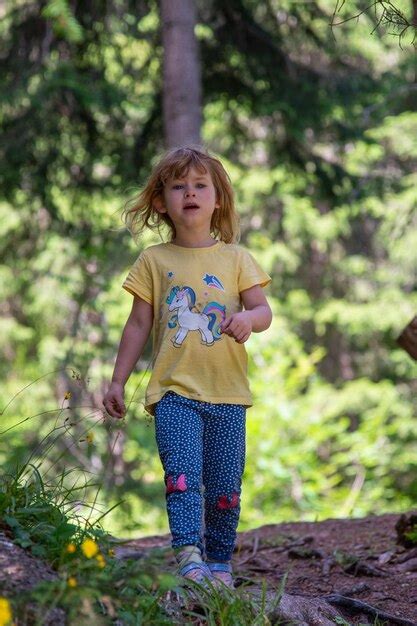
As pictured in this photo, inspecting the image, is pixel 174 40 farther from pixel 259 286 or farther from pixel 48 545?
pixel 48 545

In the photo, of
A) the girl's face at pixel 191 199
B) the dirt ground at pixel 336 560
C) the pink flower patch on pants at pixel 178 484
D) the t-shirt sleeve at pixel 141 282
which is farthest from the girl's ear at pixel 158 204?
the dirt ground at pixel 336 560

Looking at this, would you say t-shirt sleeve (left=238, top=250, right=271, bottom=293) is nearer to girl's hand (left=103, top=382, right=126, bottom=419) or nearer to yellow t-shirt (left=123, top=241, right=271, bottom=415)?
yellow t-shirt (left=123, top=241, right=271, bottom=415)

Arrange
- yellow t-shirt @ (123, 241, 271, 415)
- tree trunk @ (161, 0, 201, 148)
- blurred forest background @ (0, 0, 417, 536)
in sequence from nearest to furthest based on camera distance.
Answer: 1. yellow t-shirt @ (123, 241, 271, 415)
2. tree trunk @ (161, 0, 201, 148)
3. blurred forest background @ (0, 0, 417, 536)

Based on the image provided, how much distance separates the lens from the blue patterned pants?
3527 millimetres

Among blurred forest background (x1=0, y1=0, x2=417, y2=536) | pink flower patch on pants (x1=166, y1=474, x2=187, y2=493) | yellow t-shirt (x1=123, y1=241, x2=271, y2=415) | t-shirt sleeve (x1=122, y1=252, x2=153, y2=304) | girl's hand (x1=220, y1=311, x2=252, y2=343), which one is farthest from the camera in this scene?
blurred forest background (x1=0, y1=0, x2=417, y2=536)

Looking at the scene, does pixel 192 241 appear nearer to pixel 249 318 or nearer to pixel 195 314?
pixel 195 314

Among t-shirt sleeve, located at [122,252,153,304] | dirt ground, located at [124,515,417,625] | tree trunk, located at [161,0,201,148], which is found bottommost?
dirt ground, located at [124,515,417,625]

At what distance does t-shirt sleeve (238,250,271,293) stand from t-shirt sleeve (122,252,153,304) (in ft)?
1.14

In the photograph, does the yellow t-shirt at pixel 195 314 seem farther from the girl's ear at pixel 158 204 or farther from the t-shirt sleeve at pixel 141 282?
the girl's ear at pixel 158 204

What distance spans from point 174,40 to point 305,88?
6.56ft

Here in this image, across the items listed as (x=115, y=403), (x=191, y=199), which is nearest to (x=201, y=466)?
(x=115, y=403)

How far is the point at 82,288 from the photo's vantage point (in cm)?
1078

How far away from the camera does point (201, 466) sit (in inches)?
143

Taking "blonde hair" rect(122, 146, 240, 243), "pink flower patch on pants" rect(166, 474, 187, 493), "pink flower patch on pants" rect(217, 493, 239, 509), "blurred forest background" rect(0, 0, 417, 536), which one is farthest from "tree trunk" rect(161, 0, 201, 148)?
"pink flower patch on pants" rect(166, 474, 187, 493)
